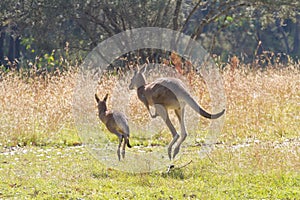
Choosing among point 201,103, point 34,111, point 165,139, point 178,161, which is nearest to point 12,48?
point 34,111

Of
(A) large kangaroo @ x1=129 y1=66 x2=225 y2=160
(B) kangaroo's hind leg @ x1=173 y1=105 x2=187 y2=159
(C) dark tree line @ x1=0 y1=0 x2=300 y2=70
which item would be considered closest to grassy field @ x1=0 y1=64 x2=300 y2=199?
(B) kangaroo's hind leg @ x1=173 y1=105 x2=187 y2=159

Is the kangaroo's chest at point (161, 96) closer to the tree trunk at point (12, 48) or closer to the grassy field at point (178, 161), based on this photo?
the grassy field at point (178, 161)

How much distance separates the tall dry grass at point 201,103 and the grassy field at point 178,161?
0.06 feet

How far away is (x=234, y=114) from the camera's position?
1045 cm

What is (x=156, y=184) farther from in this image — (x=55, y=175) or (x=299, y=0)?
(x=299, y=0)

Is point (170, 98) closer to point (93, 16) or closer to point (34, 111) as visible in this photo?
point (34, 111)

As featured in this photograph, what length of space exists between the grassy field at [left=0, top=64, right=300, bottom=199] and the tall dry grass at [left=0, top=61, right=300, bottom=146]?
2 centimetres

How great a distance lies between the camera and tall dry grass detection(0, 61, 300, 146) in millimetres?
9992

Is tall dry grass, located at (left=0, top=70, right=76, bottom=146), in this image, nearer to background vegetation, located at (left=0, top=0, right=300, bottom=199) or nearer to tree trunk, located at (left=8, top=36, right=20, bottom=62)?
background vegetation, located at (left=0, top=0, right=300, bottom=199)

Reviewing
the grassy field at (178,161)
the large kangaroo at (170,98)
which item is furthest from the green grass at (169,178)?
the large kangaroo at (170,98)

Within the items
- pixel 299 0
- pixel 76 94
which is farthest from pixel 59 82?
pixel 299 0

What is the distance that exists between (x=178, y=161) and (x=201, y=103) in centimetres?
329

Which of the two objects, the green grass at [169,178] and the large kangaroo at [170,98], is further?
the large kangaroo at [170,98]

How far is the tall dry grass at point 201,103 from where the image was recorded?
999 centimetres
